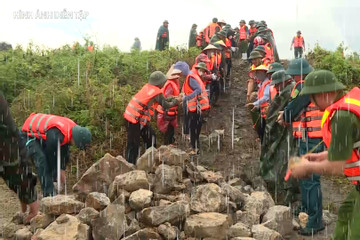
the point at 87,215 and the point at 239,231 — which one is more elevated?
the point at 87,215

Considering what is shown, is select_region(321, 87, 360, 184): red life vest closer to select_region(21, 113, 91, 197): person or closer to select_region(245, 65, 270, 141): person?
select_region(21, 113, 91, 197): person

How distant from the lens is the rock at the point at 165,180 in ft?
18.4

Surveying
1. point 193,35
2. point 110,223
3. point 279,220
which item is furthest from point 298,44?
point 110,223

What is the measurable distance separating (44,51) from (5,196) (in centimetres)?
715

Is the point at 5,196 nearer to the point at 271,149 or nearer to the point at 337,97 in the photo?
the point at 271,149

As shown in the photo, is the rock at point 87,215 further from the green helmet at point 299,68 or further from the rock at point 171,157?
the green helmet at point 299,68

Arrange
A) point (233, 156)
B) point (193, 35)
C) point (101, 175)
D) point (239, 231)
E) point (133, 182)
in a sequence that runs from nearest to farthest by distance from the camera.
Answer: point (239, 231) → point (133, 182) → point (101, 175) → point (233, 156) → point (193, 35)

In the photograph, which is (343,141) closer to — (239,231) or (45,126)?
(239,231)

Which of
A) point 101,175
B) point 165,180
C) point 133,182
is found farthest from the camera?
point 101,175

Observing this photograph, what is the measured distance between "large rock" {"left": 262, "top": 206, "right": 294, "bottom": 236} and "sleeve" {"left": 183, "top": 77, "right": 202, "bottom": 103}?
10.3 feet

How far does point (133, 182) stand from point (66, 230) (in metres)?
1.15

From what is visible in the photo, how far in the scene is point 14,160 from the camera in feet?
10.6

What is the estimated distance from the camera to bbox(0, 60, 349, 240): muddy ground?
6984mm

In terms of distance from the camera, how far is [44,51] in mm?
13586
